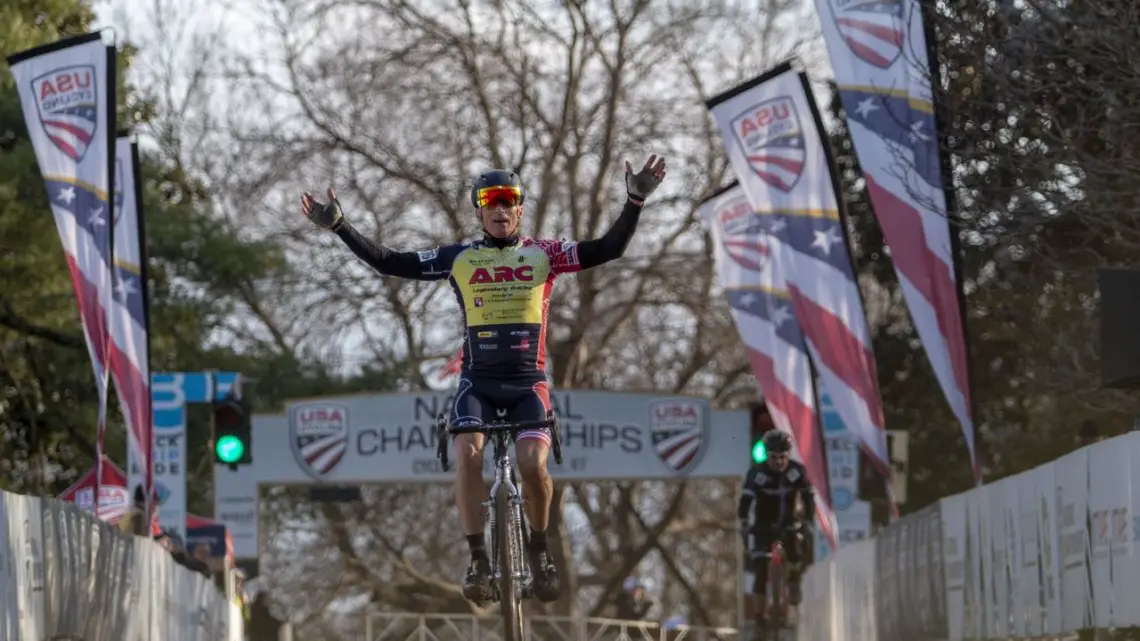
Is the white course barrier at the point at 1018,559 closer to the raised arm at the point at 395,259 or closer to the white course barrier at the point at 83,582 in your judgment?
the raised arm at the point at 395,259

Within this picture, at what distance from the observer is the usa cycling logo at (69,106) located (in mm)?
19484

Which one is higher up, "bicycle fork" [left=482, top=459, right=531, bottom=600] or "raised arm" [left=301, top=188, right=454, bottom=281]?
"raised arm" [left=301, top=188, right=454, bottom=281]

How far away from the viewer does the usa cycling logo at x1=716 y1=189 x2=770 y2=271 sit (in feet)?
86.5

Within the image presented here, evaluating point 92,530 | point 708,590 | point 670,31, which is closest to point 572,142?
point 670,31

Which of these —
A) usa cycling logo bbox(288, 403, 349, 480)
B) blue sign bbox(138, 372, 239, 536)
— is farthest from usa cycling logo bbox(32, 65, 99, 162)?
usa cycling logo bbox(288, 403, 349, 480)

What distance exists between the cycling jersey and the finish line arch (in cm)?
2439

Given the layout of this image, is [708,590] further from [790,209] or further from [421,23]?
[790,209]

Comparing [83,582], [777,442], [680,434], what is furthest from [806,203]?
[680,434]

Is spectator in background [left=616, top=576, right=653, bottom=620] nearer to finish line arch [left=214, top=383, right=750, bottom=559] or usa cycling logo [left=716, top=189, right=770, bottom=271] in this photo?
finish line arch [left=214, top=383, right=750, bottom=559]

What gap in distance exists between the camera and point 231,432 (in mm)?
27500

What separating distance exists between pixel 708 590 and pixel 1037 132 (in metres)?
43.0

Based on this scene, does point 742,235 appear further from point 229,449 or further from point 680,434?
point 680,434

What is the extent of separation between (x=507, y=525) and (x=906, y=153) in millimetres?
6347

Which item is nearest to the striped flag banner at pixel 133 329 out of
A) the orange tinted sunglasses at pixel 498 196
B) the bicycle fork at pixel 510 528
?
the orange tinted sunglasses at pixel 498 196
